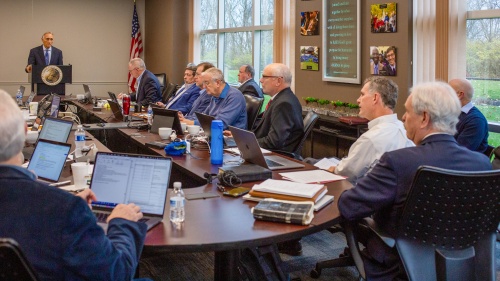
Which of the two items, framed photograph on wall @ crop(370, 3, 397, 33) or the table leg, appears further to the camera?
framed photograph on wall @ crop(370, 3, 397, 33)

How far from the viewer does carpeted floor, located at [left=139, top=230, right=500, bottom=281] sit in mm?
3672

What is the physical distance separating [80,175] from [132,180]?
70cm

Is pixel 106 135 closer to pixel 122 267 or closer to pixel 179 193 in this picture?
pixel 179 193

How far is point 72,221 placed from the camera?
159 cm

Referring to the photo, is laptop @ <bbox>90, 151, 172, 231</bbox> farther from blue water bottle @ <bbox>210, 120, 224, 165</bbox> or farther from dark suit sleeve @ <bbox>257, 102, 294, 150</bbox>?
dark suit sleeve @ <bbox>257, 102, 294, 150</bbox>

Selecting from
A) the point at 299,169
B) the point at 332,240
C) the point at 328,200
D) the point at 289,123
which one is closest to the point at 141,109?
the point at 289,123

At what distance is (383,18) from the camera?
5898 millimetres

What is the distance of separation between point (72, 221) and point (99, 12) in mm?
11856

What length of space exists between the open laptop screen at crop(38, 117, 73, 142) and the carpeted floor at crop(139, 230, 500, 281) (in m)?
0.95

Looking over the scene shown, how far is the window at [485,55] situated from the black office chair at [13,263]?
14.5ft

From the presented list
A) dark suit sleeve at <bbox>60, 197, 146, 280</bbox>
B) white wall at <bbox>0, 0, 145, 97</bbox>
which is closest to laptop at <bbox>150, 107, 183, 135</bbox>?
dark suit sleeve at <bbox>60, 197, 146, 280</bbox>

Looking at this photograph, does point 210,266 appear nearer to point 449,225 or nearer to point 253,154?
point 253,154

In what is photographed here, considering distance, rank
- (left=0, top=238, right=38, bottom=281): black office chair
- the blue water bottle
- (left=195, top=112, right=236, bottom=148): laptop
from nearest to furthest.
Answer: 1. (left=0, top=238, right=38, bottom=281): black office chair
2. the blue water bottle
3. (left=195, top=112, right=236, bottom=148): laptop

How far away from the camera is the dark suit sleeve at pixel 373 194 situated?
2400 millimetres
